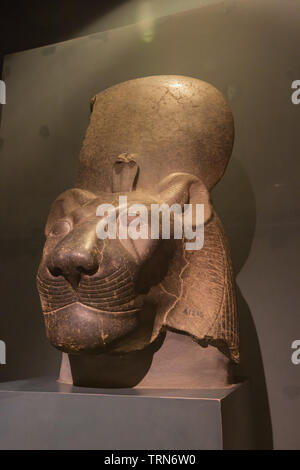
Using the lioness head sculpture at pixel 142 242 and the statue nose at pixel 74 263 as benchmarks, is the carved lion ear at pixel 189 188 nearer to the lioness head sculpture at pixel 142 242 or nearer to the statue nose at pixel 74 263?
the lioness head sculpture at pixel 142 242

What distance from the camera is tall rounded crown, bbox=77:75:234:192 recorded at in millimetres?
2070

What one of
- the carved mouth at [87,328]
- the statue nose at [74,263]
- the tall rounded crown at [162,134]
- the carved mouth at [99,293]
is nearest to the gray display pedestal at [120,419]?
the carved mouth at [87,328]

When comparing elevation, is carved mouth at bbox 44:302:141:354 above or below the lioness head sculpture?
below

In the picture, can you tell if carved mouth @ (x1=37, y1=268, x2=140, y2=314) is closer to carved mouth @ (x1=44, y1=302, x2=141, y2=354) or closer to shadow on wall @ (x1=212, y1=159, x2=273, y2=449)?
carved mouth @ (x1=44, y1=302, x2=141, y2=354)

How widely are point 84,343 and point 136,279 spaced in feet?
0.95

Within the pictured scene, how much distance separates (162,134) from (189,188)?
0.97 feet

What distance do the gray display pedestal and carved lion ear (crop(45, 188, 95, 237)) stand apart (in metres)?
0.72

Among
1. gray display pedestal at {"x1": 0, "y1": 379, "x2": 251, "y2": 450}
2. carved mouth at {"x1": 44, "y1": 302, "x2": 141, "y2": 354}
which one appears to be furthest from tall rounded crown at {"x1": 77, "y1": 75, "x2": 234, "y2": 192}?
gray display pedestal at {"x1": 0, "y1": 379, "x2": 251, "y2": 450}

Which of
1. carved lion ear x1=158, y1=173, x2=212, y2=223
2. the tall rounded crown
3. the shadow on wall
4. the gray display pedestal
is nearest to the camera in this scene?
the gray display pedestal

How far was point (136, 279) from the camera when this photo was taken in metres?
1.72

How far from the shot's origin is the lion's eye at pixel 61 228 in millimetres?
1854

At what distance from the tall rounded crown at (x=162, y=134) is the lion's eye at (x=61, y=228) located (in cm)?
30

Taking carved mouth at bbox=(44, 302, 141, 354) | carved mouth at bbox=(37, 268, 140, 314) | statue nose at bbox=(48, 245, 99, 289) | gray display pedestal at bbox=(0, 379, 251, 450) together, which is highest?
statue nose at bbox=(48, 245, 99, 289)
